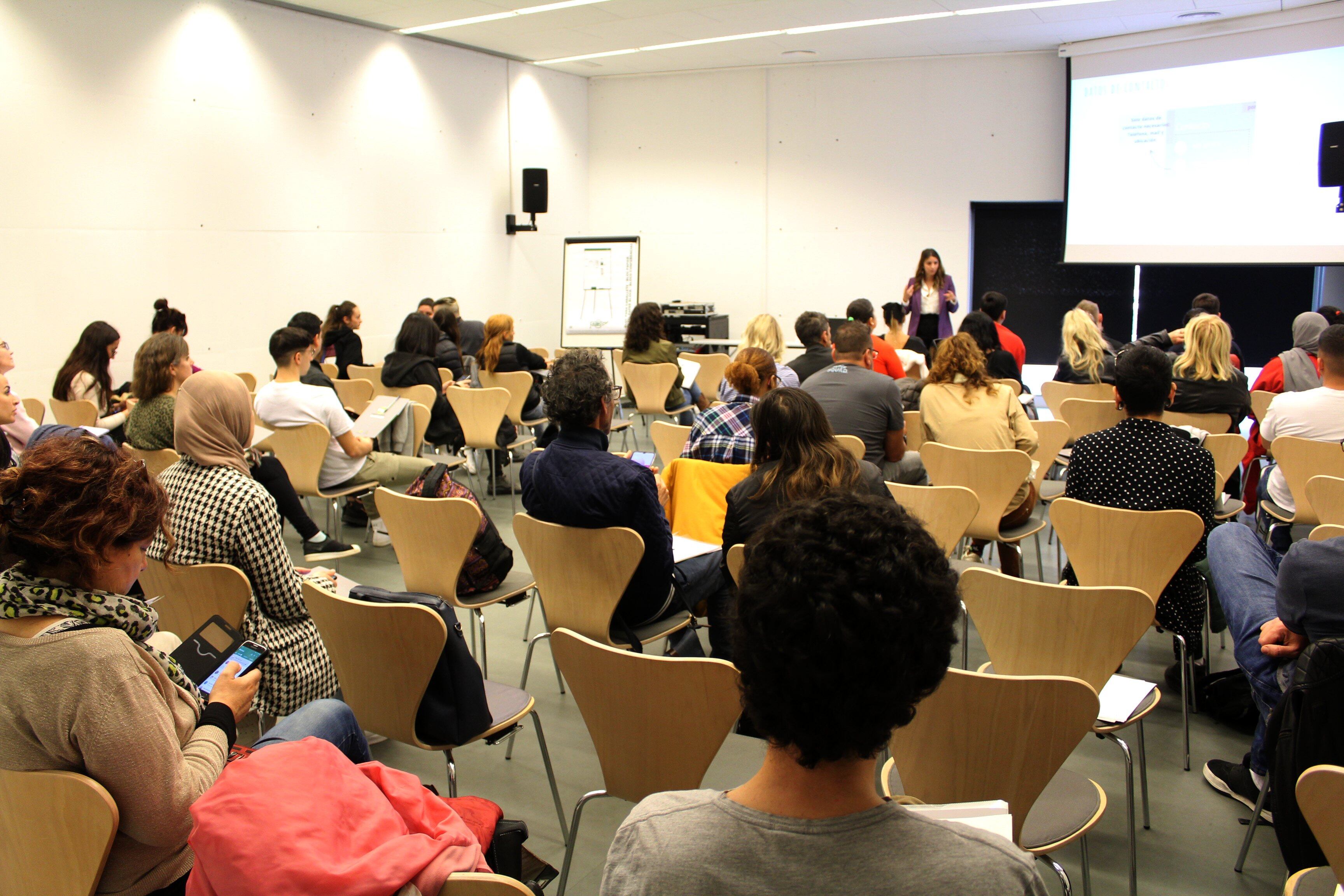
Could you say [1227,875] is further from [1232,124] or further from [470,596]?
[1232,124]

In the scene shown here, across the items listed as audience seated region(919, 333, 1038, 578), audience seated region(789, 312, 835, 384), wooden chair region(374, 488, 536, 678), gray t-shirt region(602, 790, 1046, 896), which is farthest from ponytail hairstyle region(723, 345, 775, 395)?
gray t-shirt region(602, 790, 1046, 896)

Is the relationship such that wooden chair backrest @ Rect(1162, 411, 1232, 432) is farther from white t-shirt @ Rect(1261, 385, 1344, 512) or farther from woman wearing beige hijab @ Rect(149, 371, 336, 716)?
woman wearing beige hijab @ Rect(149, 371, 336, 716)

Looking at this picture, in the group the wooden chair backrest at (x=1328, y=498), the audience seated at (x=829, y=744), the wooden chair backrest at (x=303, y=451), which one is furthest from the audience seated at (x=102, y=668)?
the wooden chair backrest at (x=1328, y=498)

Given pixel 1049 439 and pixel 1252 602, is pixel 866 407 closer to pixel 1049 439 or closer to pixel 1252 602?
pixel 1049 439

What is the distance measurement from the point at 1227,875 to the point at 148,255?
7.77 meters

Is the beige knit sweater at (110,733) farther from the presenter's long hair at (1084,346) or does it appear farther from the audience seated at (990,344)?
the presenter's long hair at (1084,346)

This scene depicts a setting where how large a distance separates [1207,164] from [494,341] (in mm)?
6798

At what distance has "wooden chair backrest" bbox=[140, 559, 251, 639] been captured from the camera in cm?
255

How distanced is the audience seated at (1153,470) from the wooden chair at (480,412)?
3.60 meters

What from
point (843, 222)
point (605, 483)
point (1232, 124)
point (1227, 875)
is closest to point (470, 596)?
point (605, 483)

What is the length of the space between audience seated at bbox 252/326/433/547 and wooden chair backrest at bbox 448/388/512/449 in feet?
2.14

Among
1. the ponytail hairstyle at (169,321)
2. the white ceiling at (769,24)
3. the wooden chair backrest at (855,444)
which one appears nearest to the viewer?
the wooden chair backrest at (855,444)

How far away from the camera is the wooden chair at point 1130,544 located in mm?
3066

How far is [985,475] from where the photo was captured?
13.6ft
